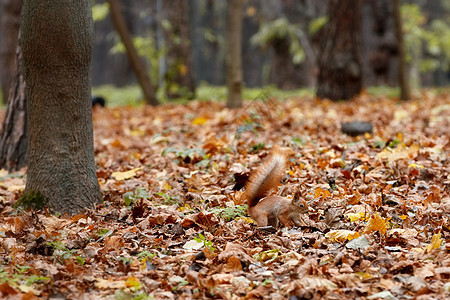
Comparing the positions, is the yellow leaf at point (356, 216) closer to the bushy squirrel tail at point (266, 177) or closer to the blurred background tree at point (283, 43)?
the bushy squirrel tail at point (266, 177)

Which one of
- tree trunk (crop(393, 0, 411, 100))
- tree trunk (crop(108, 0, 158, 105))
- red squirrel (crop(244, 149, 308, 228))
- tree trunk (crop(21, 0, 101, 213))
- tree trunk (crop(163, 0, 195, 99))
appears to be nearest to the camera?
red squirrel (crop(244, 149, 308, 228))

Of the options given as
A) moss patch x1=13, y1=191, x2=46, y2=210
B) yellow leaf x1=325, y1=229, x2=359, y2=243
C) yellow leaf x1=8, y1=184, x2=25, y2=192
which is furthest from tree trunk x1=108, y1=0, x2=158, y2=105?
yellow leaf x1=325, y1=229, x2=359, y2=243

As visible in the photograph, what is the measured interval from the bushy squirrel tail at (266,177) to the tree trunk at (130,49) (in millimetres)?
7378

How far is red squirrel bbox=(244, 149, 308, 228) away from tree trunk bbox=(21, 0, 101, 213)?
5.06 feet

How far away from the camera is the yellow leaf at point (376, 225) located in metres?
3.68

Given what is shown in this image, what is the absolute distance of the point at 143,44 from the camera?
1325cm

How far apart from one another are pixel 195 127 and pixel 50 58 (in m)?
4.01

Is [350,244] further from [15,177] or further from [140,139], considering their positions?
[140,139]

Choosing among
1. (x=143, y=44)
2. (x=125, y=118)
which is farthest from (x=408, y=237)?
(x=143, y=44)

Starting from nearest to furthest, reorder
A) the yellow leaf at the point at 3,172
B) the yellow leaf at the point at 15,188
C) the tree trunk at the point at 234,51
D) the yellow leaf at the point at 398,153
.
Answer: the yellow leaf at the point at 15,188 < the yellow leaf at the point at 398,153 < the yellow leaf at the point at 3,172 < the tree trunk at the point at 234,51

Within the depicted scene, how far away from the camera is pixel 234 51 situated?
29.9 ft

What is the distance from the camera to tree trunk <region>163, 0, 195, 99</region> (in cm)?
1204

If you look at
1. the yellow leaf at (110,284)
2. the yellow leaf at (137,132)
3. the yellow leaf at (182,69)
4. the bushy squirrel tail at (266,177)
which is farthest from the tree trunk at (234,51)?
the yellow leaf at (110,284)

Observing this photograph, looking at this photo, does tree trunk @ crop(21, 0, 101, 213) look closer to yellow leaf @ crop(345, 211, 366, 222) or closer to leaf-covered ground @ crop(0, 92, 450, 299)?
leaf-covered ground @ crop(0, 92, 450, 299)
